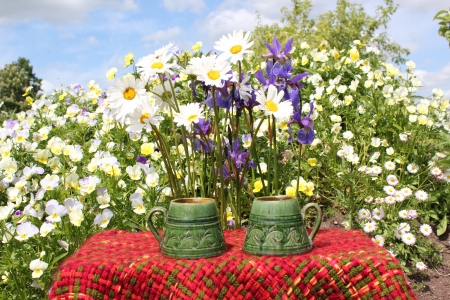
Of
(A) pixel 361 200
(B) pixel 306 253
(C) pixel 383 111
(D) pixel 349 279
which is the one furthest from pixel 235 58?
(C) pixel 383 111

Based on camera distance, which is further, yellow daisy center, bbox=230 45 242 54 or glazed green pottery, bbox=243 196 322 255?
yellow daisy center, bbox=230 45 242 54

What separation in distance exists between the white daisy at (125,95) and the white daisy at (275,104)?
0.36 meters

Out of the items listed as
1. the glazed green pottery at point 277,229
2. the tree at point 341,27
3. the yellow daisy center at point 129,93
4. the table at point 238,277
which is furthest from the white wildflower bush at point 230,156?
the tree at point 341,27

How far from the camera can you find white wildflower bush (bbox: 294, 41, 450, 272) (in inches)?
111

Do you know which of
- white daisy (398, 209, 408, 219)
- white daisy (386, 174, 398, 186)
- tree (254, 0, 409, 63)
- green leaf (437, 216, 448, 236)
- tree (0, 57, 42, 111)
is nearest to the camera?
white daisy (398, 209, 408, 219)

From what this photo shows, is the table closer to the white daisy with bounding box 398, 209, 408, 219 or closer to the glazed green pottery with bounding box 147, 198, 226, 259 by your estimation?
the glazed green pottery with bounding box 147, 198, 226, 259

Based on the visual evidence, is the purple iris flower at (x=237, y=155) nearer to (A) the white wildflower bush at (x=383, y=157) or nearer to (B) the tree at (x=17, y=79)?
(A) the white wildflower bush at (x=383, y=157)

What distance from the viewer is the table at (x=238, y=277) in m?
1.43

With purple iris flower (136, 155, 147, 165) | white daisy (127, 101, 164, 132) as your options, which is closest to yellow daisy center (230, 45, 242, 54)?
white daisy (127, 101, 164, 132)

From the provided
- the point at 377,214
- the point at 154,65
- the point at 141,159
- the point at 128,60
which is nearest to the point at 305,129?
the point at 154,65

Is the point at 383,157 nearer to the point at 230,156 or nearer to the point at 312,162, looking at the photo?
the point at 312,162

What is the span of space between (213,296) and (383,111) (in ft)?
7.57

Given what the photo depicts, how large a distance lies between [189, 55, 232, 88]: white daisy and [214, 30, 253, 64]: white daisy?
34 mm

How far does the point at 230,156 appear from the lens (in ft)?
6.54
